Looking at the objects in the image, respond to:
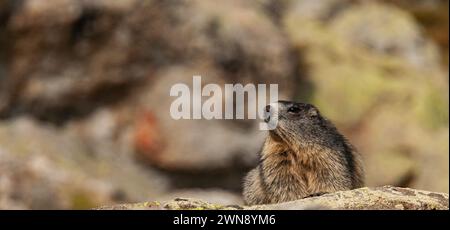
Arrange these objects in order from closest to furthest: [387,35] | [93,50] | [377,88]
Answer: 1. [93,50]
2. [377,88]
3. [387,35]

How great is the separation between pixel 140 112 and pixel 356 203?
16822 mm

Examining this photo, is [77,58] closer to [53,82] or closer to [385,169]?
[53,82]

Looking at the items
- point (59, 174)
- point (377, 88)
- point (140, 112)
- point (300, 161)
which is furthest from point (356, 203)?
point (377, 88)

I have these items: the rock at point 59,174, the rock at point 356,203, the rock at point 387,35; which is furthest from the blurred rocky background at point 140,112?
the rock at point 356,203

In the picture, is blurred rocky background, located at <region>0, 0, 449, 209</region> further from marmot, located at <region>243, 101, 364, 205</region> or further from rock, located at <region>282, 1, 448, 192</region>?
marmot, located at <region>243, 101, 364, 205</region>

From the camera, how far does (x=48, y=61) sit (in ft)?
79.6

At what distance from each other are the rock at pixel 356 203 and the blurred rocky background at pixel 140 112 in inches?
558

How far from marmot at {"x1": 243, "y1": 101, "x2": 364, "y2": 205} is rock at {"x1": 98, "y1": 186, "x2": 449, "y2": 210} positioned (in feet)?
7.64

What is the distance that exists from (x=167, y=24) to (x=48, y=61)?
3.58 m

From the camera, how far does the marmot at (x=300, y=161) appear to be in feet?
37.7

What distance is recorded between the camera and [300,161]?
1176cm

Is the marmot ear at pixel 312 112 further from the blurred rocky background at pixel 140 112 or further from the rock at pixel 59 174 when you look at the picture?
the blurred rocky background at pixel 140 112

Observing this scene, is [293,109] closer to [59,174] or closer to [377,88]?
[59,174]
